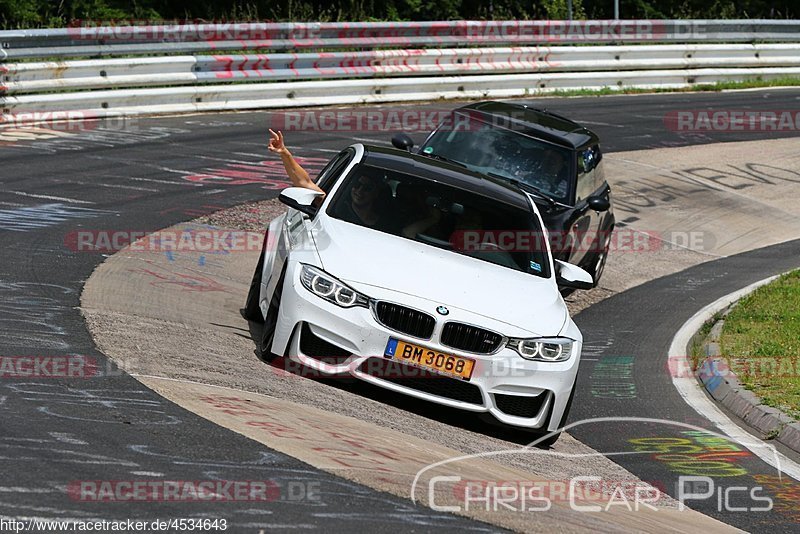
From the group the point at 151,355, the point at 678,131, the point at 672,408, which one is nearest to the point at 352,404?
the point at 151,355

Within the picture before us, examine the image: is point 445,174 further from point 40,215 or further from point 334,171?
point 40,215

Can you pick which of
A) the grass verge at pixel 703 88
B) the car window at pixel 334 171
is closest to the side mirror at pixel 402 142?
the car window at pixel 334 171

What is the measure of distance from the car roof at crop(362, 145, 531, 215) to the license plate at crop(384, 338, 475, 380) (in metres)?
1.94

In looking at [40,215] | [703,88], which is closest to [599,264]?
[40,215]

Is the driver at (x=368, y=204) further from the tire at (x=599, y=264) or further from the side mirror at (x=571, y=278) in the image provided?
the tire at (x=599, y=264)

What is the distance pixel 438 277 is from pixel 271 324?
3.91 ft

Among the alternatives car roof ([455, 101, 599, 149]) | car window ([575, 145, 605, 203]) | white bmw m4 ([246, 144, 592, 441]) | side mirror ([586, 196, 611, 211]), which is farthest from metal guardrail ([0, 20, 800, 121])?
white bmw m4 ([246, 144, 592, 441])

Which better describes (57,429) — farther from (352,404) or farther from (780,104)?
(780,104)

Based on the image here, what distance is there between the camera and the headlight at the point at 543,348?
8.19 m

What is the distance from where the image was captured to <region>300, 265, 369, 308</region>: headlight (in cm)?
809

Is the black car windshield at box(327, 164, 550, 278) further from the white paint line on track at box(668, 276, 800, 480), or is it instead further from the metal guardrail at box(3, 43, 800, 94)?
the metal guardrail at box(3, 43, 800, 94)

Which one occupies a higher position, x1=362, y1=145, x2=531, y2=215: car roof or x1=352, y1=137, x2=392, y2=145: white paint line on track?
x1=362, y1=145, x2=531, y2=215: car roof

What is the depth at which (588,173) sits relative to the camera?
546 inches

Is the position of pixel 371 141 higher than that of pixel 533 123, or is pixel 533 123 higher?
pixel 533 123
